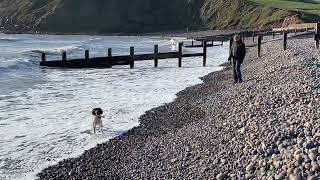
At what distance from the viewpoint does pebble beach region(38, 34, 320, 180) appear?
8.33 meters

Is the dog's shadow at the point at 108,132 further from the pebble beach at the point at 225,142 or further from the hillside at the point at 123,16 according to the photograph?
the hillside at the point at 123,16

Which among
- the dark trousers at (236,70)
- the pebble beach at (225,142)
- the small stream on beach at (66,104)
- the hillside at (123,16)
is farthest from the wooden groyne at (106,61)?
the hillside at (123,16)

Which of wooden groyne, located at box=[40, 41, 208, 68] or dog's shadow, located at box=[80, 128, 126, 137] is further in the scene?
wooden groyne, located at box=[40, 41, 208, 68]

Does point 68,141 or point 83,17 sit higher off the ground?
point 83,17

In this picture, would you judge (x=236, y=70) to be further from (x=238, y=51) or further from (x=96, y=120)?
(x=96, y=120)

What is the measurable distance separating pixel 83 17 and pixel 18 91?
106m

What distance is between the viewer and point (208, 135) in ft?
38.2

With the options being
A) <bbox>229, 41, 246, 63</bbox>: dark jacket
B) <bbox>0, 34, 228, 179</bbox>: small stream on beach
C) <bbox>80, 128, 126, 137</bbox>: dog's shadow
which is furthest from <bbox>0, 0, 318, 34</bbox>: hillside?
<bbox>80, 128, 126, 137</bbox>: dog's shadow

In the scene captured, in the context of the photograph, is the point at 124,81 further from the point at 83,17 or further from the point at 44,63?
the point at 83,17

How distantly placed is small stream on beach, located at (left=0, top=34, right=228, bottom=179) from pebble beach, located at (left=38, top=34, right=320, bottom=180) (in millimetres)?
730

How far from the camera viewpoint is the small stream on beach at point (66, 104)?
11.9m

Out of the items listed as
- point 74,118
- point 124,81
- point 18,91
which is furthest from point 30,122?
point 124,81

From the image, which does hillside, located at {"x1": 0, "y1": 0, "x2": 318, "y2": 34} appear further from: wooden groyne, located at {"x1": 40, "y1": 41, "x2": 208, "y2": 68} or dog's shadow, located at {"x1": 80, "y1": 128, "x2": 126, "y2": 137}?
dog's shadow, located at {"x1": 80, "y1": 128, "x2": 126, "y2": 137}

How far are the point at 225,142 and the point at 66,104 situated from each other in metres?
9.28
